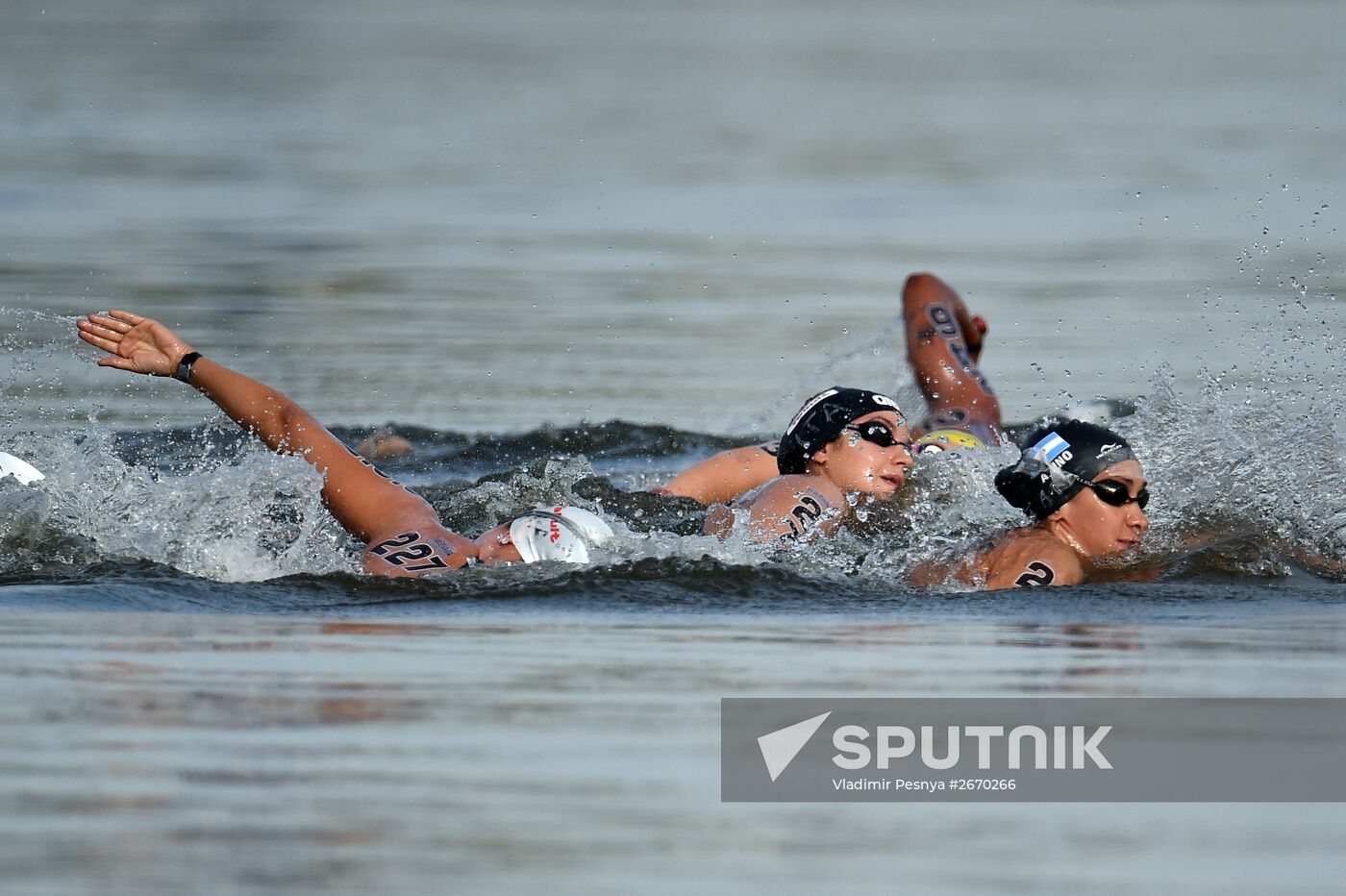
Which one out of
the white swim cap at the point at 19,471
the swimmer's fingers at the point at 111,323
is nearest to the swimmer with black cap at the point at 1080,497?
the swimmer's fingers at the point at 111,323

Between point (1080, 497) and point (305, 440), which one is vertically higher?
point (305, 440)

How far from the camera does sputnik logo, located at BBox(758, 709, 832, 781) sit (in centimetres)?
575

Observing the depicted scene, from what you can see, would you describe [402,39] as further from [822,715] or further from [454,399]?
[822,715]

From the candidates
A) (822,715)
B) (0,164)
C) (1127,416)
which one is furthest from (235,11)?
(822,715)

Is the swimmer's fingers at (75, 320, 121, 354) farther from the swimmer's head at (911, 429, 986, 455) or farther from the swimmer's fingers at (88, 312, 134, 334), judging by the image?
the swimmer's head at (911, 429, 986, 455)

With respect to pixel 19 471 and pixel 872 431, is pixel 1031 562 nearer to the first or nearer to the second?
pixel 872 431

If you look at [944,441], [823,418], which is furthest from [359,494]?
[944,441]

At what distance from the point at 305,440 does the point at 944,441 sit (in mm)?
3399

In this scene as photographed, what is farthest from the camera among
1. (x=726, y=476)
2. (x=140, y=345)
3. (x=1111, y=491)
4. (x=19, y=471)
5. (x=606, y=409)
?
(x=606, y=409)

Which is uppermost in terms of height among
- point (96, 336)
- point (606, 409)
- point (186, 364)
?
point (96, 336)

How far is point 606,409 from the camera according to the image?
13.4 meters

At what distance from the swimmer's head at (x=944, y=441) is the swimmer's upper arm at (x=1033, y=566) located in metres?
1.83

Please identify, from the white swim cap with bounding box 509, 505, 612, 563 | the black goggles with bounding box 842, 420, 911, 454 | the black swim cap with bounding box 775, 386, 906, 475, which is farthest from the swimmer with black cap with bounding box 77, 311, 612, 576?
the black goggles with bounding box 842, 420, 911, 454

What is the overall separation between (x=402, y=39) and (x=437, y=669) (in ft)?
84.8
